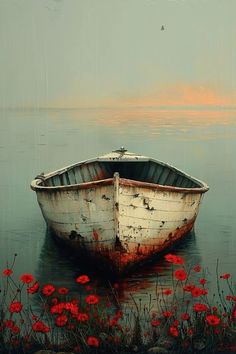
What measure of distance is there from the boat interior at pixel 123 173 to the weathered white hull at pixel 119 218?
1750mm

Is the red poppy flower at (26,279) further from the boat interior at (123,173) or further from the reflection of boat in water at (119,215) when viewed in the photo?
the boat interior at (123,173)

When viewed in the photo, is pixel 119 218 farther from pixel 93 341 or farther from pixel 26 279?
pixel 93 341

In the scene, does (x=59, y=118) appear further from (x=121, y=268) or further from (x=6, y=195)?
(x=121, y=268)

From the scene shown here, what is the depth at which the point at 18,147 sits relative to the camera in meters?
18.6

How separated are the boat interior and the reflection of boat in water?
4.05 feet

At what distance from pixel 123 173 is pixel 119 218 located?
3212 millimetres

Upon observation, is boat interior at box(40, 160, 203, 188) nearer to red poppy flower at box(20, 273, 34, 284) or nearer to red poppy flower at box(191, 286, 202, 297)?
red poppy flower at box(20, 273, 34, 284)

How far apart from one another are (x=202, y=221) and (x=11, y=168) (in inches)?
244

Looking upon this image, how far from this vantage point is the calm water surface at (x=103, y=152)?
265 inches

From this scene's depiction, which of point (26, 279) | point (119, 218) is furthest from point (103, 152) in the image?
point (26, 279)

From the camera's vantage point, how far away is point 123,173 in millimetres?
9438

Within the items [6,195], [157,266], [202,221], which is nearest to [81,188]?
[157,266]

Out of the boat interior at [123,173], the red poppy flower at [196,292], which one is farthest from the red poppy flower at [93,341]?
the boat interior at [123,173]

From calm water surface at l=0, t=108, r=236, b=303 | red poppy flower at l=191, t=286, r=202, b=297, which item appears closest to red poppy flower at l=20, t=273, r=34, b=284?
red poppy flower at l=191, t=286, r=202, b=297
